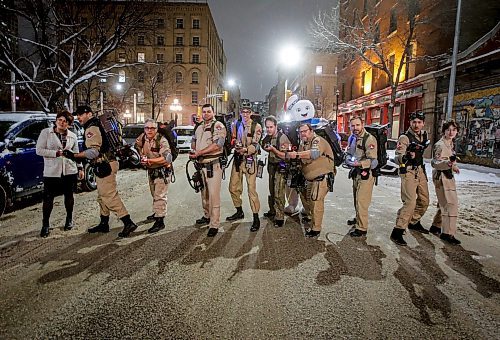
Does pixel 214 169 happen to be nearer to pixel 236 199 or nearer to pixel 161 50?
pixel 236 199

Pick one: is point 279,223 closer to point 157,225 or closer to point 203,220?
point 203,220

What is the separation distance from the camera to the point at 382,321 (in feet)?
10.4

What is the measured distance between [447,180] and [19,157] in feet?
26.7

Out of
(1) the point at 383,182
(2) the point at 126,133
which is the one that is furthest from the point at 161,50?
(1) the point at 383,182

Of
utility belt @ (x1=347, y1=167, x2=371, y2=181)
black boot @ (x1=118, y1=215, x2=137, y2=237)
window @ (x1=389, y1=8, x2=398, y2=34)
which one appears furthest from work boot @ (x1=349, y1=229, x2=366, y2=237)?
window @ (x1=389, y1=8, x2=398, y2=34)

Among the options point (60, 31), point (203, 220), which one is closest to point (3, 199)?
point (203, 220)

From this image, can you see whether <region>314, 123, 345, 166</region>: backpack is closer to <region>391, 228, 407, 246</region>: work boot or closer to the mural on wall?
<region>391, 228, 407, 246</region>: work boot

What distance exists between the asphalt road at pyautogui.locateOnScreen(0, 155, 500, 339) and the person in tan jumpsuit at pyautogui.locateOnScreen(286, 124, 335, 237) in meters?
0.43

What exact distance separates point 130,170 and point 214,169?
10510 mm

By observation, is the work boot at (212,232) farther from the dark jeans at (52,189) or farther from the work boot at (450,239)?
the work boot at (450,239)

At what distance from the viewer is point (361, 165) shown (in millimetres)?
5531

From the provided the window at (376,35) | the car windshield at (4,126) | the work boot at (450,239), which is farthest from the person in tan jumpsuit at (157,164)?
the window at (376,35)

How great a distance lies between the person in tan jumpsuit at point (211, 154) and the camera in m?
5.62

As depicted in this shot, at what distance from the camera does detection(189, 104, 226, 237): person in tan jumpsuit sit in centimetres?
562
